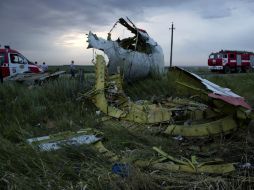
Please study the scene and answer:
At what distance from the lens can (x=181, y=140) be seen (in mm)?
6531

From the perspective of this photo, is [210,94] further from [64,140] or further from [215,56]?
[215,56]

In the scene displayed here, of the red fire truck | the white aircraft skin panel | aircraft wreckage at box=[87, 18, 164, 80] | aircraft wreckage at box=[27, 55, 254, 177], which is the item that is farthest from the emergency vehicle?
the red fire truck

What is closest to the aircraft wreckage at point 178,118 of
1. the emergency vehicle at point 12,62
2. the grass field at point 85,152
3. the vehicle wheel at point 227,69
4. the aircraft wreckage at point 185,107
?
the aircraft wreckage at point 185,107

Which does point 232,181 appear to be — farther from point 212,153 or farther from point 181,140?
point 181,140

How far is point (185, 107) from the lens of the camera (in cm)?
816

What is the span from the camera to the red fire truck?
1449 inches

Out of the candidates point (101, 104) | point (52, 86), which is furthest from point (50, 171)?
point (52, 86)

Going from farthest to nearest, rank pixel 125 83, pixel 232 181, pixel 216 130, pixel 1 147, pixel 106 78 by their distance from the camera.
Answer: pixel 125 83 → pixel 106 78 → pixel 216 130 → pixel 1 147 → pixel 232 181

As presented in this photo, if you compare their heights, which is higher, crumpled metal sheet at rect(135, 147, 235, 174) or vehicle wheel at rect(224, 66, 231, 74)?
crumpled metal sheet at rect(135, 147, 235, 174)

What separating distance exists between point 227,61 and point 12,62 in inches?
924

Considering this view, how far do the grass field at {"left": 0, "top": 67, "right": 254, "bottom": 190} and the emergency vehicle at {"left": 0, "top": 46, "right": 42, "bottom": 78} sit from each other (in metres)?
9.23

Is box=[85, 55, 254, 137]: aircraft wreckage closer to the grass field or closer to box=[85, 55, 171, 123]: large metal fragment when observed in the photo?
box=[85, 55, 171, 123]: large metal fragment

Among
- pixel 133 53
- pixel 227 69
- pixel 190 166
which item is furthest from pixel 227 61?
pixel 190 166

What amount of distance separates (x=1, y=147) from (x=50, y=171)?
0.77 m
